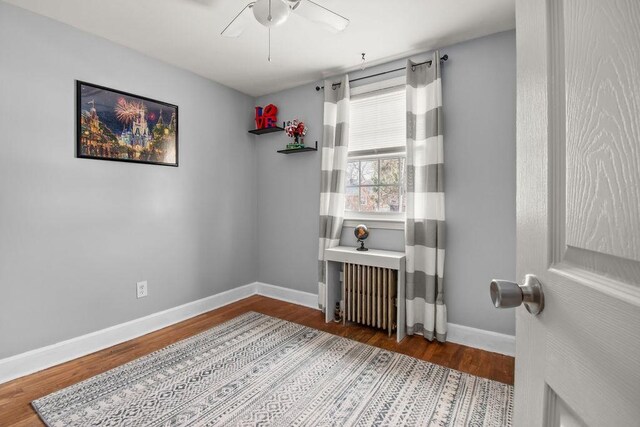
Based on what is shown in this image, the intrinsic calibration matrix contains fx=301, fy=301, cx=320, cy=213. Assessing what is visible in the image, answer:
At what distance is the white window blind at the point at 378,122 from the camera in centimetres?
284

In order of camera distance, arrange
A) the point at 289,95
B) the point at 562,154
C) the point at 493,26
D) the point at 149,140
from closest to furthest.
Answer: the point at 562,154 → the point at 493,26 → the point at 149,140 → the point at 289,95

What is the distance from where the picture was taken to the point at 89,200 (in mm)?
2391

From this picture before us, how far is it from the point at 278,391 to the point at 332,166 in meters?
2.03

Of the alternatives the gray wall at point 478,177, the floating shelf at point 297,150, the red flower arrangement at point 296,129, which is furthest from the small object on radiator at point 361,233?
the red flower arrangement at point 296,129

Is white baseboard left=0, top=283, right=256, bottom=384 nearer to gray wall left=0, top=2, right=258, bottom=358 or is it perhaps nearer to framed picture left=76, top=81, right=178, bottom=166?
gray wall left=0, top=2, right=258, bottom=358

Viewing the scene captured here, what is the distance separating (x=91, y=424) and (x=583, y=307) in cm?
221

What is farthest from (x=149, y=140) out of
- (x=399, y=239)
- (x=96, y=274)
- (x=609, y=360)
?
(x=609, y=360)

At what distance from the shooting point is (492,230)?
7.91 ft

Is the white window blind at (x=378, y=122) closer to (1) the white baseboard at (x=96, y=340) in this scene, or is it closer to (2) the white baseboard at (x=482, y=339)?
(2) the white baseboard at (x=482, y=339)

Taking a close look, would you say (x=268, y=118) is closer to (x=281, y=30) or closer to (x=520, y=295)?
(x=281, y=30)

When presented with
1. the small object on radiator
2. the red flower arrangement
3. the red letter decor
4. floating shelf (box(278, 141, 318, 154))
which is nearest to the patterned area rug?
the small object on radiator

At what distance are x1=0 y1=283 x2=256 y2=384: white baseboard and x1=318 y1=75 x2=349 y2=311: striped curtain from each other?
132cm

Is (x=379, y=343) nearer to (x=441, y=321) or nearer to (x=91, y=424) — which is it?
(x=441, y=321)

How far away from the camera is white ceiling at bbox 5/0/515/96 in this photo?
2.04 m
